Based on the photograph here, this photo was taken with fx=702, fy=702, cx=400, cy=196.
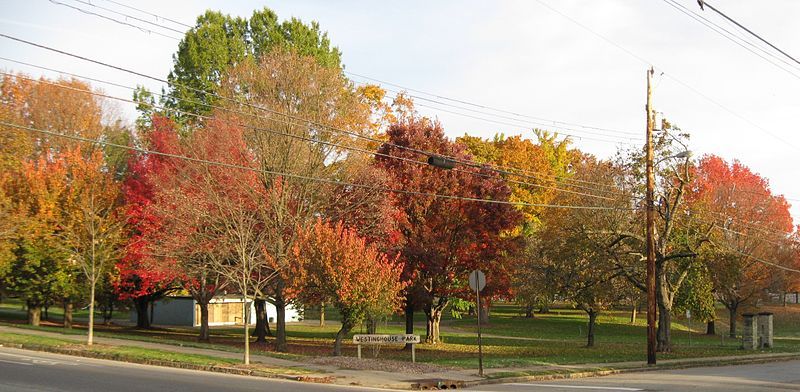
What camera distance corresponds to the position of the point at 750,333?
38.1 m

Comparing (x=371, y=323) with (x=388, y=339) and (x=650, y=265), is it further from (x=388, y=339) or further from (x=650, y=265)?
(x=650, y=265)

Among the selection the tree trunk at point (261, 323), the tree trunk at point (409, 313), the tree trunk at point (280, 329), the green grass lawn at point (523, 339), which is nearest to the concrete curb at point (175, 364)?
the green grass lawn at point (523, 339)

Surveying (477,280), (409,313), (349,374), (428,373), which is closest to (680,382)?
(477,280)

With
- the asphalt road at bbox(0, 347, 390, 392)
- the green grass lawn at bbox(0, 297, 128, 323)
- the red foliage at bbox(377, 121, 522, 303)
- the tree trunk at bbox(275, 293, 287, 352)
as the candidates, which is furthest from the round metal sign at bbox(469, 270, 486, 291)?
the green grass lawn at bbox(0, 297, 128, 323)

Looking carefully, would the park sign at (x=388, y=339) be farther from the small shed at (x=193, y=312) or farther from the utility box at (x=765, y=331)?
the small shed at (x=193, y=312)

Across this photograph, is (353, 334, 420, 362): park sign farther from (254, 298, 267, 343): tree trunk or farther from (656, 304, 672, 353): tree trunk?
(656, 304, 672, 353): tree trunk

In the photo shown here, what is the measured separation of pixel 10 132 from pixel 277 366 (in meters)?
18.6

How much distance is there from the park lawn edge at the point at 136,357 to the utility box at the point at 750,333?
2818cm

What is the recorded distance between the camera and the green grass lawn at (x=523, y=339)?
28391 mm

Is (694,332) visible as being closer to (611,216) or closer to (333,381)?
(611,216)

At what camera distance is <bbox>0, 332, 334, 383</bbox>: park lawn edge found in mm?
19183

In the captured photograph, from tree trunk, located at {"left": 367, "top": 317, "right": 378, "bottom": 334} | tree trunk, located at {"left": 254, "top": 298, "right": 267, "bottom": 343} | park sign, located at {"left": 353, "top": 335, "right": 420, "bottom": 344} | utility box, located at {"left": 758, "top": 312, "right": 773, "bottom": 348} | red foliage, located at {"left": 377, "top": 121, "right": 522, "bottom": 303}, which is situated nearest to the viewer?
park sign, located at {"left": 353, "top": 335, "right": 420, "bottom": 344}

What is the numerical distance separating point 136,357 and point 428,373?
Result: 29.0ft

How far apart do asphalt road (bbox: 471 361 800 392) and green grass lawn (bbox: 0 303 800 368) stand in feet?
12.8
